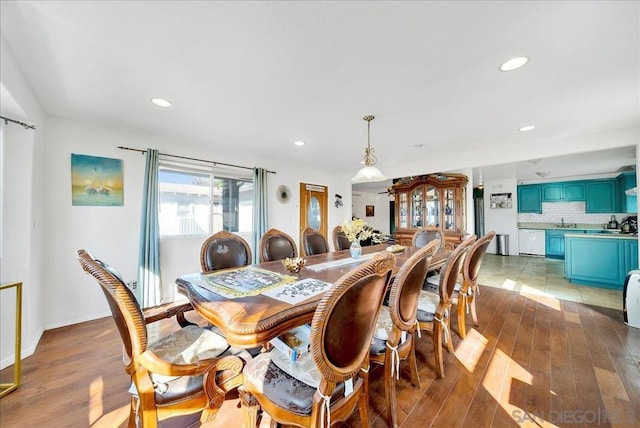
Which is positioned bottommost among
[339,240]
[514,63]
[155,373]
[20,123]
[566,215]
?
[155,373]

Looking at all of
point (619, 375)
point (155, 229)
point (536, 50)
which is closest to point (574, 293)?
point (619, 375)

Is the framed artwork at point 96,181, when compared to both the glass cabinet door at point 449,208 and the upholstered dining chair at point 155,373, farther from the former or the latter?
the glass cabinet door at point 449,208

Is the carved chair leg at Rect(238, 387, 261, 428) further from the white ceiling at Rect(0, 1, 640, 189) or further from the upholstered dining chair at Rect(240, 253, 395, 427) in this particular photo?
the white ceiling at Rect(0, 1, 640, 189)

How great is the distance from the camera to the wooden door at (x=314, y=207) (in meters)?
5.31

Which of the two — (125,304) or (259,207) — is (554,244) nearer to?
(259,207)

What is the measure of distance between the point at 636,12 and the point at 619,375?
244 centimetres

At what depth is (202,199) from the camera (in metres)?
3.84

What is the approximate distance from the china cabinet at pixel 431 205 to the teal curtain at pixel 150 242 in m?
4.87

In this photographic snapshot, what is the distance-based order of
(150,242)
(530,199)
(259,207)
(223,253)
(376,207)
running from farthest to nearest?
(376,207), (530,199), (259,207), (150,242), (223,253)

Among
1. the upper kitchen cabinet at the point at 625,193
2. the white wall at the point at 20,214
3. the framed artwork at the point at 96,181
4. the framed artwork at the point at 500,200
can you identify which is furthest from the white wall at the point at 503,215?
the white wall at the point at 20,214

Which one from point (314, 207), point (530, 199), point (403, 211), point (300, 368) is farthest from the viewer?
point (530, 199)

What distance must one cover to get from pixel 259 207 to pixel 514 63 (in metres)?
3.72

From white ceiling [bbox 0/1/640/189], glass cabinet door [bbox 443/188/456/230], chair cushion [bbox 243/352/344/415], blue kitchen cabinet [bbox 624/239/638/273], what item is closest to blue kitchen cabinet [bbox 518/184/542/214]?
blue kitchen cabinet [bbox 624/239/638/273]

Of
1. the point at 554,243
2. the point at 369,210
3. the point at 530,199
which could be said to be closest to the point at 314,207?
the point at 369,210
